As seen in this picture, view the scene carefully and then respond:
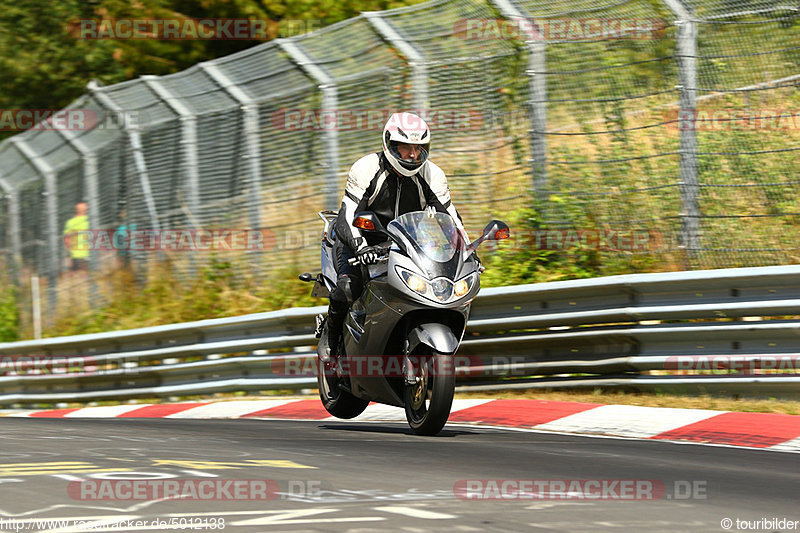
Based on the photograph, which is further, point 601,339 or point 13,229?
point 13,229

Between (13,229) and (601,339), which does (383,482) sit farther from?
(13,229)

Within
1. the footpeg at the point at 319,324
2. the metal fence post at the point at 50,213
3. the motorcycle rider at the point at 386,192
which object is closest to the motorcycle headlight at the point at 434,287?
the motorcycle rider at the point at 386,192

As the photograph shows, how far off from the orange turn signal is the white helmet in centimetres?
44

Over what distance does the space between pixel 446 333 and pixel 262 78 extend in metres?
7.43

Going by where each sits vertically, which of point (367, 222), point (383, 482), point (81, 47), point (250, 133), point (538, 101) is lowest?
point (383, 482)

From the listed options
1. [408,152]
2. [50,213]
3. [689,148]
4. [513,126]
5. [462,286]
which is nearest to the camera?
[462,286]

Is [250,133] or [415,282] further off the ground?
[250,133]

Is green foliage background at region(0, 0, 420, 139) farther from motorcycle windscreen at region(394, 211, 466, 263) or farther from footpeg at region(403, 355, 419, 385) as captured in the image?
footpeg at region(403, 355, 419, 385)

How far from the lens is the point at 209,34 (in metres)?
23.6

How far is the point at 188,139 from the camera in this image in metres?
15.2

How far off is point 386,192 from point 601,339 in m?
2.48

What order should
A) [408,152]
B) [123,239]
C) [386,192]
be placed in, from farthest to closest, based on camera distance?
[123,239], [386,192], [408,152]

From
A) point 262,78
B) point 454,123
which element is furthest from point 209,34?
point 454,123

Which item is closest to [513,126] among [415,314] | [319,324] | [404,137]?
[319,324]
